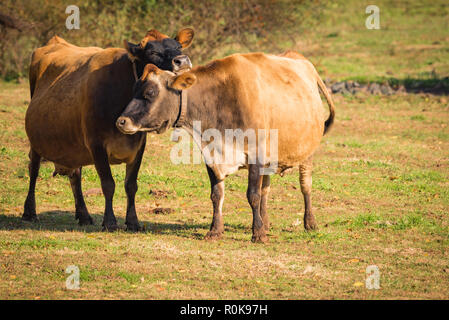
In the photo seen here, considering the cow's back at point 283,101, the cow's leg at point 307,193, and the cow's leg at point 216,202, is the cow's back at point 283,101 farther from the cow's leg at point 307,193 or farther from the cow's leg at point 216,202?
the cow's leg at point 216,202

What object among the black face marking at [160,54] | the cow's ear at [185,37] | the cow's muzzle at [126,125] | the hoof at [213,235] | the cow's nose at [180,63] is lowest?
the hoof at [213,235]

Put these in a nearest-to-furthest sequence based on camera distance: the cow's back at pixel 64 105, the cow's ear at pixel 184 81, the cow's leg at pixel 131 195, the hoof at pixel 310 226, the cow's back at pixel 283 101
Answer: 1. the cow's ear at pixel 184 81
2. the cow's back at pixel 283 101
3. the cow's back at pixel 64 105
4. the cow's leg at pixel 131 195
5. the hoof at pixel 310 226

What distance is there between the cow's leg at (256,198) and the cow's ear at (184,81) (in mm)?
1215

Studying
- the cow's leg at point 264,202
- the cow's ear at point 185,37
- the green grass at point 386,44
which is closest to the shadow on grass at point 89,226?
the cow's leg at point 264,202

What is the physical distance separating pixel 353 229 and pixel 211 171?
2202 mm

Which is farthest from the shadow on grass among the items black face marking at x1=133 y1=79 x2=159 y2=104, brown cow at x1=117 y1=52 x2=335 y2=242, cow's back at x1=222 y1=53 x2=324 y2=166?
black face marking at x1=133 y1=79 x2=159 y2=104

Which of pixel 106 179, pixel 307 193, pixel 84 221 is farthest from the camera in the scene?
pixel 84 221

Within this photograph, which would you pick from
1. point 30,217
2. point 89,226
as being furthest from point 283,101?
point 30,217

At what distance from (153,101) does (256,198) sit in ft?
5.47

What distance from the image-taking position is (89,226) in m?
9.34

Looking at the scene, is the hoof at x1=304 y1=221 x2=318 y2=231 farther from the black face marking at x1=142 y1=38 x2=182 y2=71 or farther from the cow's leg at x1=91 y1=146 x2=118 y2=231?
the black face marking at x1=142 y1=38 x2=182 y2=71

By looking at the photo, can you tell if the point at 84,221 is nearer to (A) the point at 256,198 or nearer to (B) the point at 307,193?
(A) the point at 256,198

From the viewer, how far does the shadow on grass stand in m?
8.97

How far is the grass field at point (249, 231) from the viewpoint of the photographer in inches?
268
